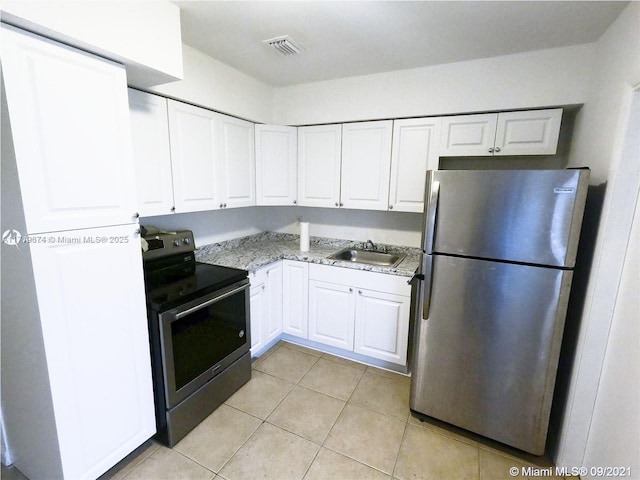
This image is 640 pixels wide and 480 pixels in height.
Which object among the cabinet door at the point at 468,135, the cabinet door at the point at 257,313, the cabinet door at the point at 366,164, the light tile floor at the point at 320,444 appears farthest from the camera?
the cabinet door at the point at 366,164

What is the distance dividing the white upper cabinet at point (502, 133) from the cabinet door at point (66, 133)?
6.90 feet

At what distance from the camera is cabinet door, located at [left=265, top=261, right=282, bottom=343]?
255 centimetres

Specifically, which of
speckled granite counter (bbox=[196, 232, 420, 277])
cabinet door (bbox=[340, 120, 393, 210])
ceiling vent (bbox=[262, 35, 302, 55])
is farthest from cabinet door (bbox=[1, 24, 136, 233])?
cabinet door (bbox=[340, 120, 393, 210])

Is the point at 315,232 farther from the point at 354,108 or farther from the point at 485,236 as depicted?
the point at 485,236

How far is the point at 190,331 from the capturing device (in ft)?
5.65

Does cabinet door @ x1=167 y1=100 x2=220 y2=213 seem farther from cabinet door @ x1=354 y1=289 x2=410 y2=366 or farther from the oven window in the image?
cabinet door @ x1=354 y1=289 x2=410 y2=366

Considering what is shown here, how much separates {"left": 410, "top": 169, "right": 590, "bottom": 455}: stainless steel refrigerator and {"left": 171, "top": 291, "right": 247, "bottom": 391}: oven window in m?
1.22

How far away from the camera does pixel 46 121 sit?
43.8 inches

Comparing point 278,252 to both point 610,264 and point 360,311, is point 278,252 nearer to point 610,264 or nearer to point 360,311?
A: point 360,311

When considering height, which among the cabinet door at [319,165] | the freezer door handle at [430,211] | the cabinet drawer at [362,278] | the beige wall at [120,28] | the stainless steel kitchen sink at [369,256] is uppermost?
the beige wall at [120,28]

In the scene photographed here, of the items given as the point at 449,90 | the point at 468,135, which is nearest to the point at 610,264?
the point at 468,135

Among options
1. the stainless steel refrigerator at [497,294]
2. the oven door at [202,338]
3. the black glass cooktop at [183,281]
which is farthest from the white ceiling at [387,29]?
the oven door at [202,338]

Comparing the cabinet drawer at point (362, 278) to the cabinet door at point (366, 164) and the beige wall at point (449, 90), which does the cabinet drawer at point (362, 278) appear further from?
the beige wall at point (449, 90)

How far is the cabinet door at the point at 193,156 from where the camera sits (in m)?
1.97
